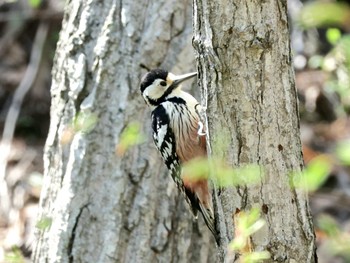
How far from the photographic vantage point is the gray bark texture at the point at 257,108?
246cm

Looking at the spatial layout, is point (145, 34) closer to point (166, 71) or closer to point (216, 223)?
point (166, 71)

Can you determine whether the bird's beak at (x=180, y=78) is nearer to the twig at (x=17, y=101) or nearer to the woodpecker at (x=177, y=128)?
the woodpecker at (x=177, y=128)

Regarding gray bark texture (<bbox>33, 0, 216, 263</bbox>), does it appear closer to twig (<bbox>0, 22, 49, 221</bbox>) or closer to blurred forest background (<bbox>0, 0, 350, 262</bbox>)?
blurred forest background (<bbox>0, 0, 350, 262</bbox>)

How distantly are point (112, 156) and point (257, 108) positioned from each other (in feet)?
4.55

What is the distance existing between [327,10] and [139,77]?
2.44 metres

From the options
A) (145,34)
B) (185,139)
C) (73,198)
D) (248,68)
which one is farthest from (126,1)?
(248,68)

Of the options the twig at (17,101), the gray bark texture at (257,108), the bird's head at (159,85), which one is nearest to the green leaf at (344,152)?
the gray bark texture at (257,108)

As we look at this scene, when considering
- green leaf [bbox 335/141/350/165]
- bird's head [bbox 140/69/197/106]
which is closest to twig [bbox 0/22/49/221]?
bird's head [bbox 140/69/197/106]

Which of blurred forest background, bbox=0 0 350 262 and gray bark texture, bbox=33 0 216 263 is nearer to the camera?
gray bark texture, bbox=33 0 216 263

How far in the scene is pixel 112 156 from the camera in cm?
376

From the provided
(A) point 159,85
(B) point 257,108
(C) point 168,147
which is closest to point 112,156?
(C) point 168,147

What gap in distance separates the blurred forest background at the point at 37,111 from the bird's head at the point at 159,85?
1.60 meters

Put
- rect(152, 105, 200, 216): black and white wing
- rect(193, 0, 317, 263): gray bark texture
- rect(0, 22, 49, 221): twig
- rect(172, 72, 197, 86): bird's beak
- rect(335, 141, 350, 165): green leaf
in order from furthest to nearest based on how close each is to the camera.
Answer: rect(0, 22, 49, 221): twig
rect(172, 72, 197, 86): bird's beak
rect(152, 105, 200, 216): black and white wing
rect(193, 0, 317, 263): gray bark texture
rect(335, 141, 350, 165): green leaf

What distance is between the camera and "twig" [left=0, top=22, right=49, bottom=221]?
5.84m
